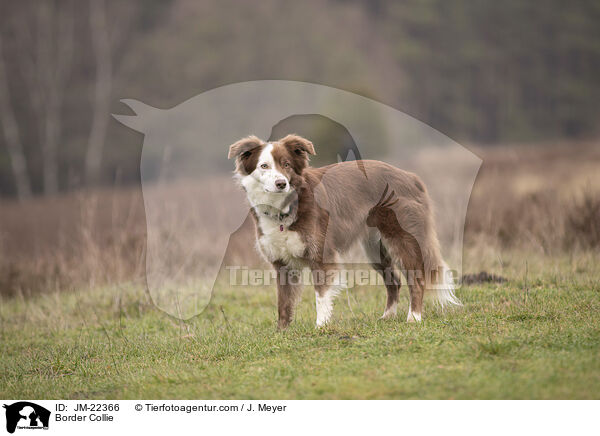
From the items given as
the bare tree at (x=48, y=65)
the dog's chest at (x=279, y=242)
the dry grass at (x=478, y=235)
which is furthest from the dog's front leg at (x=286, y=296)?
the bare tree at (x=48, y=65)

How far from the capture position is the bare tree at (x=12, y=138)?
1115 inches

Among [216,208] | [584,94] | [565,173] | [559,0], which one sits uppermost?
[559,0]

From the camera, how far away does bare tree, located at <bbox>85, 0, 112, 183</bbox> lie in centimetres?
2955

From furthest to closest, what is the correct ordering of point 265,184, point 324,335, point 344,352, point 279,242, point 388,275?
point 388,275 < point 279,242 < point 265,184 < point 324,335 < point 344,352

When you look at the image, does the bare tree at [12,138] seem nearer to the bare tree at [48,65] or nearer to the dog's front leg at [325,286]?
A: the bare tree at [48,65]

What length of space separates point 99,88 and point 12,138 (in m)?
4.72

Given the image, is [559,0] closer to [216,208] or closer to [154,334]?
[216,208]

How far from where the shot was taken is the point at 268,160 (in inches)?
226

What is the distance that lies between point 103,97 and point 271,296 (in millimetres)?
24928

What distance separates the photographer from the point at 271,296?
814 centimetres

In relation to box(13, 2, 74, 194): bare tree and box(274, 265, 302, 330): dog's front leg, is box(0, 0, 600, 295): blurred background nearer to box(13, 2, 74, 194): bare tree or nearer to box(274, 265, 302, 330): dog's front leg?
box(13, 2, 74, 194): bare tree
